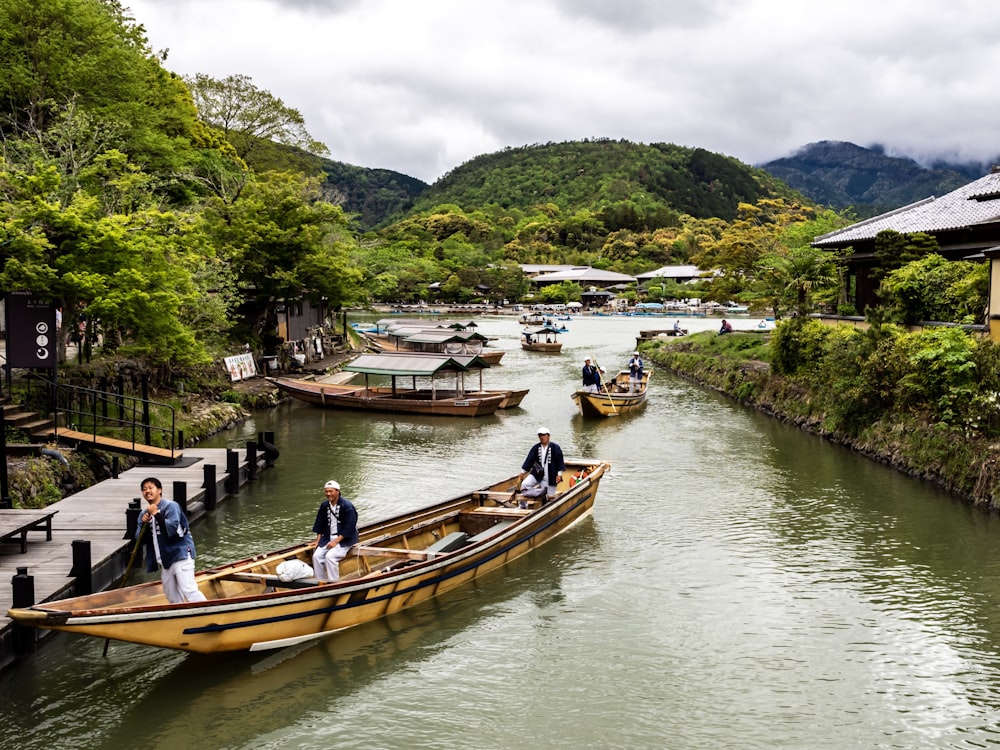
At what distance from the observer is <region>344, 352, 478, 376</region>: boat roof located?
3300cm

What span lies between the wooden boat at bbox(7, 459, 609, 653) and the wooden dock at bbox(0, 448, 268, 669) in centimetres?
164

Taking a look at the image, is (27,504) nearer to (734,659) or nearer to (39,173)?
(39,173)

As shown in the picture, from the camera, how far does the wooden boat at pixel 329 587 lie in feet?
32.7

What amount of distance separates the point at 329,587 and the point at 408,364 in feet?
73.5

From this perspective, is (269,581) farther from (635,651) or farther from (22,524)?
(635,651)

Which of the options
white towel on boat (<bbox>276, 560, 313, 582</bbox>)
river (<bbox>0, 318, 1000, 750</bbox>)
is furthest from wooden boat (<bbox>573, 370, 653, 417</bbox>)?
white towel on boat (<bbox>276, 560, 313, 582</bbox>)

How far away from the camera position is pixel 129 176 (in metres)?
24.8

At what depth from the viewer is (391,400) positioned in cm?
3350

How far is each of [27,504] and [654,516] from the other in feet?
43.1

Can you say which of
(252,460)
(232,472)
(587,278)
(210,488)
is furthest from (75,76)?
(587,278)

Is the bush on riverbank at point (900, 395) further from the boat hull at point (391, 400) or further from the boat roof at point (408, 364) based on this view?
the boat roof at point (408, 364)

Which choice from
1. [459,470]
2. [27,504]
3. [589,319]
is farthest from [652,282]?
[27,504]

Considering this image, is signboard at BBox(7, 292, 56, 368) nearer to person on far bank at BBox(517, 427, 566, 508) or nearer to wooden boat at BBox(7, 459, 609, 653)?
wooden boat at BBox(7, 459, 609, 653)

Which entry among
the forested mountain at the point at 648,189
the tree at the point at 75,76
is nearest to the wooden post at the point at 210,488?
the tree at the point at 75,76
